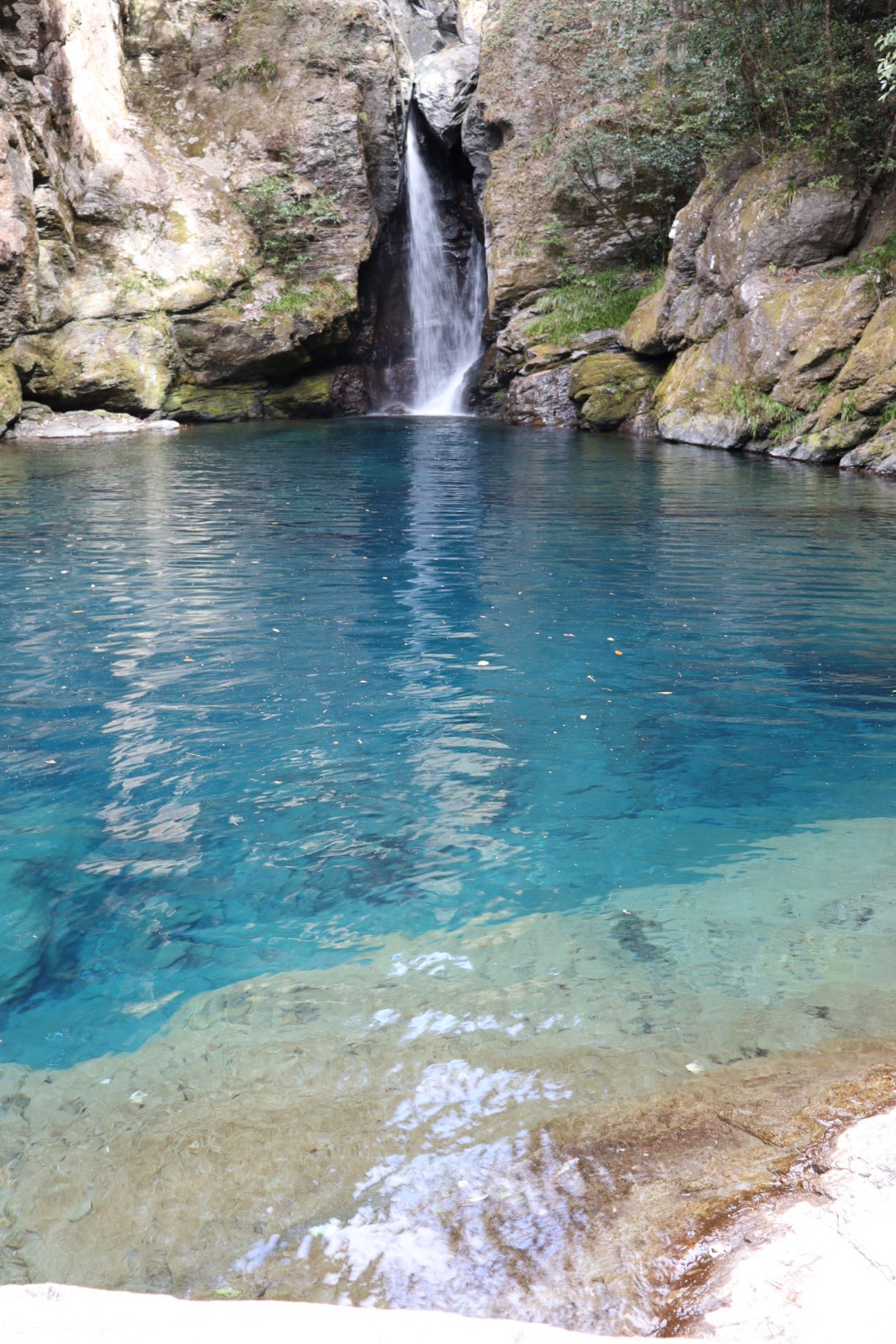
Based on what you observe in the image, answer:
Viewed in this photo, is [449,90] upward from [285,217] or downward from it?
upward

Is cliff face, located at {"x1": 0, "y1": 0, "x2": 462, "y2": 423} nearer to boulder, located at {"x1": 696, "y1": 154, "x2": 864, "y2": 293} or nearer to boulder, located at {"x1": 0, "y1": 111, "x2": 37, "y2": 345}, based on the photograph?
boulder, located at {"x1": 0, "y1": 111, "x2": 37, "y2": 345}

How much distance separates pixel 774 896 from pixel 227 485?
11917 millimetres

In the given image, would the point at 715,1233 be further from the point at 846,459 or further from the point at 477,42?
the point at 477,42

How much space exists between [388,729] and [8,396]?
1846 cm

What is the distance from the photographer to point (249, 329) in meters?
24.7

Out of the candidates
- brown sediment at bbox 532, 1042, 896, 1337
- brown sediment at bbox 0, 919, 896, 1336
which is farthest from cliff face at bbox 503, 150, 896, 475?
brown sediment at bbox 0, 919, 896, 1336

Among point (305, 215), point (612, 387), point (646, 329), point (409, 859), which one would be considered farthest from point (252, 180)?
point (409, 859)

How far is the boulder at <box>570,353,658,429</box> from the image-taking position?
70.2 ft

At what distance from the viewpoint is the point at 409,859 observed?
3791 millimetres

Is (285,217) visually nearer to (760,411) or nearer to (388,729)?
(760,411)

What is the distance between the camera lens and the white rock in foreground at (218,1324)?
57.8 inches

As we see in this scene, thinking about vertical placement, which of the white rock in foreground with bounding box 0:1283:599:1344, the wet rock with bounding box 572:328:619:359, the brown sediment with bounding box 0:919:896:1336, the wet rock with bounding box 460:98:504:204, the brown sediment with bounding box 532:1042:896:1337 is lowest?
the brown sediment with bounding box 0:919:896:1336

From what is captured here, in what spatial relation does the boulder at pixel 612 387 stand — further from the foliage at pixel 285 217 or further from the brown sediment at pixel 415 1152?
the brown sediment at pixel 415 1152

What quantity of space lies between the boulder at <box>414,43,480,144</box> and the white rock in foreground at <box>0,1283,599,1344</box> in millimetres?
32779
